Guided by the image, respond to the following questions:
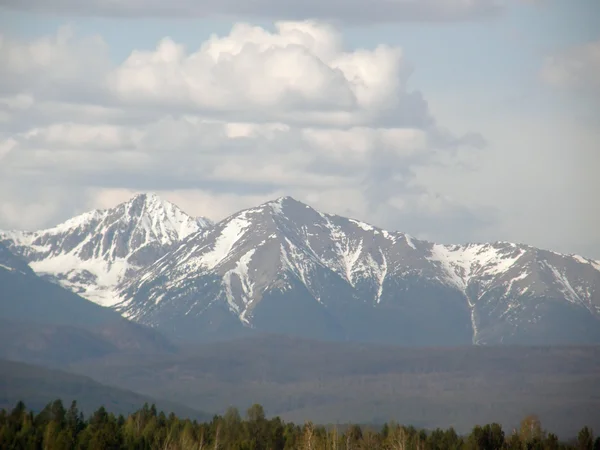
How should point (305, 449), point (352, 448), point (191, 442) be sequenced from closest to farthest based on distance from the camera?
point (305, 449) < point (191, 442) < point (352, 448)

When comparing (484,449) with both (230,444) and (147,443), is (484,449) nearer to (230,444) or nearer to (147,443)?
(230,444)

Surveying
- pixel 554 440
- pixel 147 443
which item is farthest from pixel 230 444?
pixel 554 440

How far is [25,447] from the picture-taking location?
18088 cm

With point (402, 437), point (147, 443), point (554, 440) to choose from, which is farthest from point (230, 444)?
point (554, 440)

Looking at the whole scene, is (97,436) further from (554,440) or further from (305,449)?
(554,440)

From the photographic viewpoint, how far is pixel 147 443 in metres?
189

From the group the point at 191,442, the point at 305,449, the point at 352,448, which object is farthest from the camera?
the point at 352,448

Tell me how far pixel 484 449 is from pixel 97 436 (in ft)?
201

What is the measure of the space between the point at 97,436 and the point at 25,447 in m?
15.1

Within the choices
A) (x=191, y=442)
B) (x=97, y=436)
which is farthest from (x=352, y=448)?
(x=97, y=436)

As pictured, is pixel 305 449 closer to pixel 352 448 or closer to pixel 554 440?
pixel 352 448

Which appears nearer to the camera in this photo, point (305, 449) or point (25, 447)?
point (305, 449)

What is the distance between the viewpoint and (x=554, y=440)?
647ft

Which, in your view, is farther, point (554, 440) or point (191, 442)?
point (554, 440)
